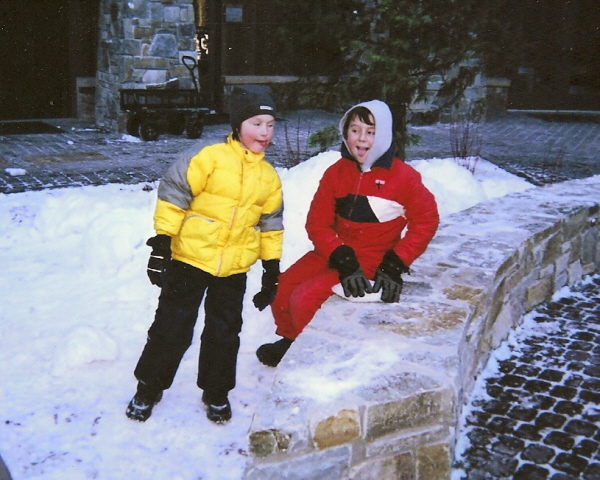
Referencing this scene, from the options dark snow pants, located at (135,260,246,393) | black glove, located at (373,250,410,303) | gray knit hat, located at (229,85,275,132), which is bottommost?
dark snow pants, located at (135,260,246,393)

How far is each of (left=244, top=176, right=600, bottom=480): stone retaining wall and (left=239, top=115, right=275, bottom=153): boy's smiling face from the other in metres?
0.81

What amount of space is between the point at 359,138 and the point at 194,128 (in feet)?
26.4

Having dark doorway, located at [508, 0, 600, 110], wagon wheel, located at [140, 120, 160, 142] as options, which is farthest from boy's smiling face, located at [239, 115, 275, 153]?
dark doorway, located at [508, 0, 600, 110]

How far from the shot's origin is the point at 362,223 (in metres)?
3.55

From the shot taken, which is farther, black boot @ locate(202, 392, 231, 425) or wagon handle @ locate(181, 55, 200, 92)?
wagon handle @ locate(181, 55, 200, 92)

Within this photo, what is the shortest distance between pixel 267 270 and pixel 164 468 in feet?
3.48

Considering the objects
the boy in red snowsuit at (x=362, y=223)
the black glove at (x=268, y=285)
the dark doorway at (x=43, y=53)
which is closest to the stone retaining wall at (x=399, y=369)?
the boy in red snowsuit at (x=362, y=223)

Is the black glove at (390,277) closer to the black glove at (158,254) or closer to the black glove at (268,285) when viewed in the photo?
the black glove at (268,285)

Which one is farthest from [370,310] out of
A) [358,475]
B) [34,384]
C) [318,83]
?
[318,83]

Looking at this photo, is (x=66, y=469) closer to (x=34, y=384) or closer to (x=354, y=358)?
(x=34, y=384)

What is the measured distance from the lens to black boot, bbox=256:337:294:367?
12.9 ft

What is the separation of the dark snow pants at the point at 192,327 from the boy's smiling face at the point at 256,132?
641mm

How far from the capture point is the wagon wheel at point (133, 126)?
1096 cm

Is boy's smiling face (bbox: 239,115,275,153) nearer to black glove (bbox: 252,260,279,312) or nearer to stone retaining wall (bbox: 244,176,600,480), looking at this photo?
black glove (bbox: 252,260,279,312)
